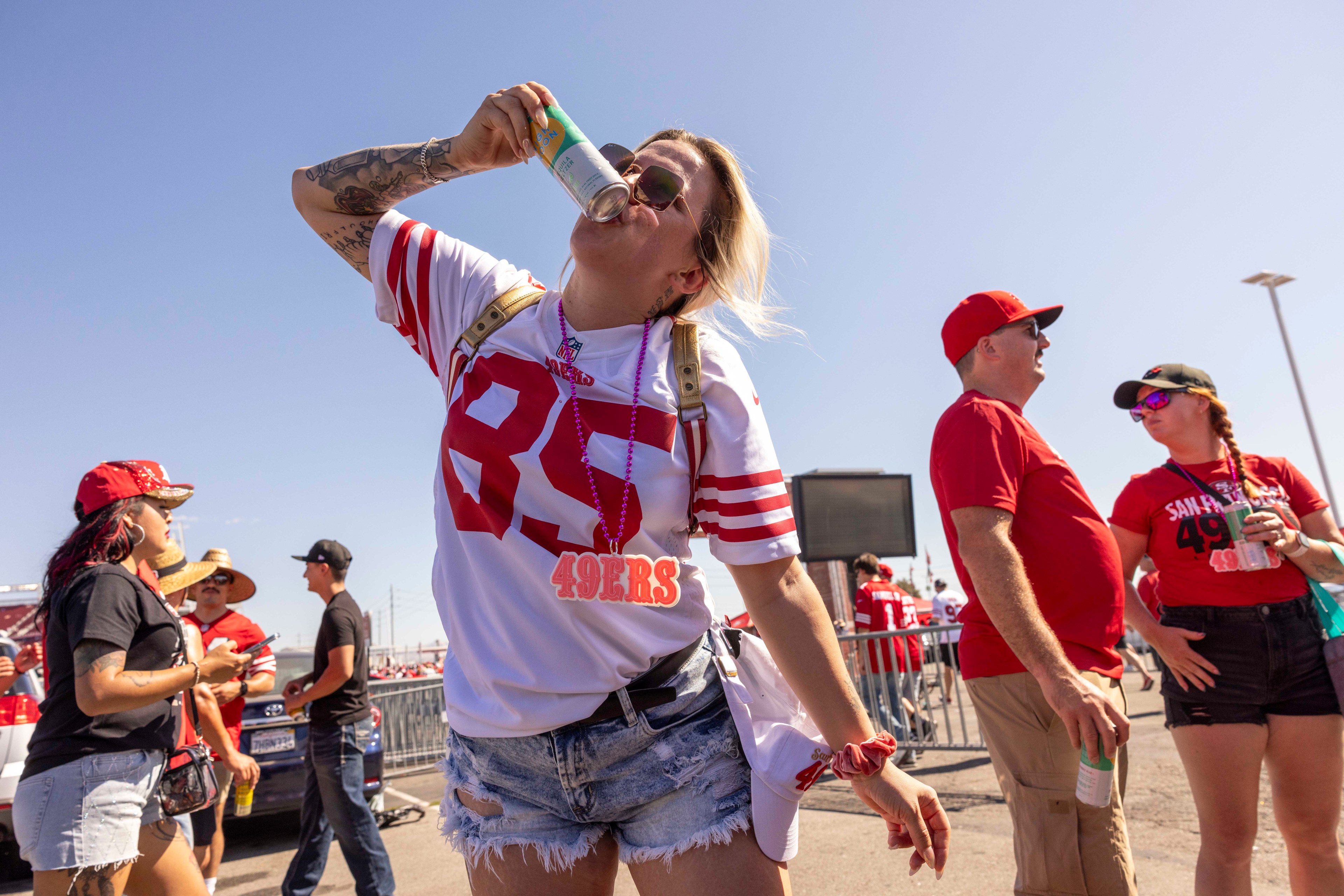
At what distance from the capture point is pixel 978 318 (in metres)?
3.00

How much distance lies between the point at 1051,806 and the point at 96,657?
9.73 feet

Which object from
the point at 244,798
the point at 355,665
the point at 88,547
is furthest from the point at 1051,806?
the point at 244,798

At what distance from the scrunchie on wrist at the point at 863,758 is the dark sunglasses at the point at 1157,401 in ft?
9.11

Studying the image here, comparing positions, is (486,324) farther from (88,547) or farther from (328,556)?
(328,556)

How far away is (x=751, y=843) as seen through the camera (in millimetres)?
1498

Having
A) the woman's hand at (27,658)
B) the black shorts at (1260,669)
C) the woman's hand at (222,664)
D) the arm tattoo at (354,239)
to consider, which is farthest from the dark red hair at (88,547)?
the black shorts at (1260,669)

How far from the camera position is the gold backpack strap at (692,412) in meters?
1.63

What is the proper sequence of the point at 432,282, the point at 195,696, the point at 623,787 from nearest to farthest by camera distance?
the point at 623,787 → the point at 432,282 → the point at 195,696

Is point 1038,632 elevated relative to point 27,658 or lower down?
lower down

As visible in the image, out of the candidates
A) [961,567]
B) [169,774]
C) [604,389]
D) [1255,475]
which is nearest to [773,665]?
Answer: [604,389]

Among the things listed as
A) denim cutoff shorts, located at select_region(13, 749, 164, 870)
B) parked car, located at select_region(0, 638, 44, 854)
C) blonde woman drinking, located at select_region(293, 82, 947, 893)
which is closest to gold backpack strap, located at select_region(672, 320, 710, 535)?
blonde woman drinking, located at select_region(293, 82, 947, 893)

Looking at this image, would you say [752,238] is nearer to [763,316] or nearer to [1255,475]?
[763,316]

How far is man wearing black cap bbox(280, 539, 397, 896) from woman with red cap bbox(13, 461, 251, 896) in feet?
5.86

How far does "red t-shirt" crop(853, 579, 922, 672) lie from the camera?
8859 mm
